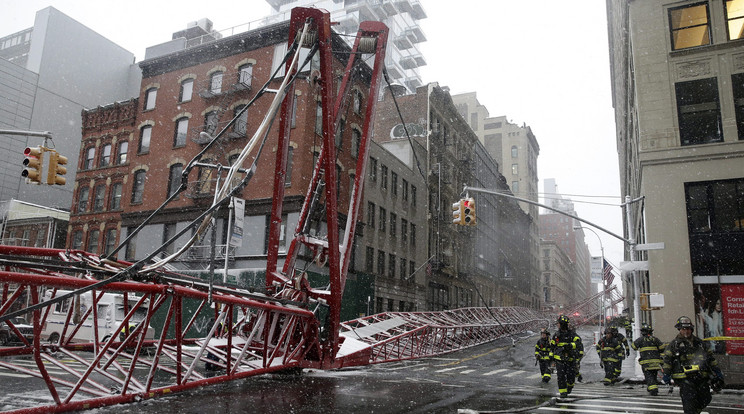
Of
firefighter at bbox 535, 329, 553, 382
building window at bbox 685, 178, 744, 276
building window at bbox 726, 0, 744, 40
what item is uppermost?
building window at bbox 726, 0, 744, 40

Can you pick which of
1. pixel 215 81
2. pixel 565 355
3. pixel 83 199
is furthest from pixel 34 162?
pixel 83 199

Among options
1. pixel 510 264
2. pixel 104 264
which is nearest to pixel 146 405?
pixel 104 264

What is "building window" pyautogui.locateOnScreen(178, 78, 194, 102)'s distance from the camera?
37.2 meters

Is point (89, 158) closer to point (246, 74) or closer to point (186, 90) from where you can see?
point (186, 90)

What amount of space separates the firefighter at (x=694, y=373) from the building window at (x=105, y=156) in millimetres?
40501

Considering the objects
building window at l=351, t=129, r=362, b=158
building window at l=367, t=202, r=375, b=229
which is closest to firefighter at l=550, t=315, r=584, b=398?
building window at l=351, t=129, r=362, b=158

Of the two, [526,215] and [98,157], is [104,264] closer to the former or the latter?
[98,157]

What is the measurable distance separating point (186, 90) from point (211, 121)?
391cm

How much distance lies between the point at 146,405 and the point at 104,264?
2.37m

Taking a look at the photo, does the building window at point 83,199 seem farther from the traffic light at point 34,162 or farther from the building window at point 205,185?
the traffic light at point 34,162

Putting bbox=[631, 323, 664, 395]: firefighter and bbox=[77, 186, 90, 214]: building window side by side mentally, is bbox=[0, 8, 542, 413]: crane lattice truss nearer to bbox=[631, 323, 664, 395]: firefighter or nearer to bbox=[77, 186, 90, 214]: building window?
bbox=[631, 323, 664, 395]: firefighter

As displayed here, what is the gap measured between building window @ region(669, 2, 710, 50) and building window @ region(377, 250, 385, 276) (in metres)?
23.3

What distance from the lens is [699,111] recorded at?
22.0 metres

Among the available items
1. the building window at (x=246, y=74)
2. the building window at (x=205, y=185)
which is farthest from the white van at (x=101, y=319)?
the building window at (x=246, y=74)
